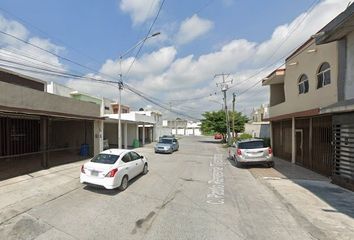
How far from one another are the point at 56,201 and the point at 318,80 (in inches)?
513

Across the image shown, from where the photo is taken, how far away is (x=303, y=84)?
47.4 feet

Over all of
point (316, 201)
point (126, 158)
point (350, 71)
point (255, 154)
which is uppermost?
point (350, 71)

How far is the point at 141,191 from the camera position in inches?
351

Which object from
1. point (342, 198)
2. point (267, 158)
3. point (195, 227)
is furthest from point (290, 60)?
point (195, 227)

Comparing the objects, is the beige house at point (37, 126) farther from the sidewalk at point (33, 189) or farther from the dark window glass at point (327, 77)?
the dark window glass at point (327, 77)

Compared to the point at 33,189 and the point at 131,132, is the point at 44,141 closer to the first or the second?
the point at 33,189

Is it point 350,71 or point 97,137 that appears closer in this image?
point 350,71

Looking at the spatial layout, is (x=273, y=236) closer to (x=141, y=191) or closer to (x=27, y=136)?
(x=141, y=191)

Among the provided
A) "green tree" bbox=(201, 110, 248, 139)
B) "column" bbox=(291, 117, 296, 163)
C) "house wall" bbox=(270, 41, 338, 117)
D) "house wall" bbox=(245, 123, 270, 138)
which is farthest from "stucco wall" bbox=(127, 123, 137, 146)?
A: "column" bbox=(291, 117, 296, 163)

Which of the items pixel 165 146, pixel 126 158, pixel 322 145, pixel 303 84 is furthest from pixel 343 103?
pixel 165 146

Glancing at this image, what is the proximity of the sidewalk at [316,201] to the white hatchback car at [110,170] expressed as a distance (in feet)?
18.5

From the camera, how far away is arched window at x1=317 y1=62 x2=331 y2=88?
1139cm

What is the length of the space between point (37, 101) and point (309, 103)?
46.1 feet

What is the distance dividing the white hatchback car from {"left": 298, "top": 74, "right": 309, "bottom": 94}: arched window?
35.6 ft
